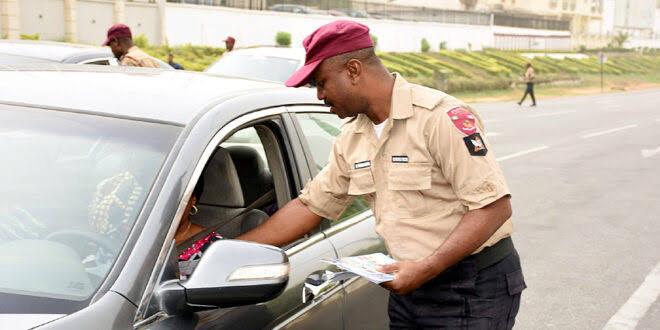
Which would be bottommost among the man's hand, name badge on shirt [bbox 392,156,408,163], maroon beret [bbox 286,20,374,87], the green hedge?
the green hedge

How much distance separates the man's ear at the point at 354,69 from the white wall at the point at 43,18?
106ft

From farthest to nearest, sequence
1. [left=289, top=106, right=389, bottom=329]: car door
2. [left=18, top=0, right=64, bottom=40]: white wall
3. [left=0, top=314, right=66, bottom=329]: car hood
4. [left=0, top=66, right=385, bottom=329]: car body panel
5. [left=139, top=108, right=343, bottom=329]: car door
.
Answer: [left=18, top=0, right=64, bottom=40]: white wall, [left=289, top=106, right=389, bottom=329]: car door, [left=139, top=108, right=343, bottom=329]: car door, [left=0, top=66, right=385, bottom=329]: car body panel, [left=0, top=314, right=66, bottom=329]: car hood

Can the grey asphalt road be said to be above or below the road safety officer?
below

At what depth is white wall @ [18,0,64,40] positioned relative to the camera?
1302 inches

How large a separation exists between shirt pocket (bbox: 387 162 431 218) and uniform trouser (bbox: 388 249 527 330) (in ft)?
0.82

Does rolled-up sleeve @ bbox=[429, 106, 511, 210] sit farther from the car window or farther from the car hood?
the car hood

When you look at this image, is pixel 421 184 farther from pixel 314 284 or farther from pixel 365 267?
pixel 314 284

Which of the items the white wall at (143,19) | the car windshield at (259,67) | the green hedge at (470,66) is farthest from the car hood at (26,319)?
the white wall at (143,19)

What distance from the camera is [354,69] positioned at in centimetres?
281

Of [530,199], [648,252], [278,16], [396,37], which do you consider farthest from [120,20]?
[648,252]

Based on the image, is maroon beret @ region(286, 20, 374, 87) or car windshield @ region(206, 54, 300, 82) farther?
car windshield @ region(206, 54, 300, 82)

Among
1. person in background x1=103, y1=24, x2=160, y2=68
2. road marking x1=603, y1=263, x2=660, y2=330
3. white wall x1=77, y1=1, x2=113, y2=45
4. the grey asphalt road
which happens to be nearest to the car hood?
the grey asphalt road

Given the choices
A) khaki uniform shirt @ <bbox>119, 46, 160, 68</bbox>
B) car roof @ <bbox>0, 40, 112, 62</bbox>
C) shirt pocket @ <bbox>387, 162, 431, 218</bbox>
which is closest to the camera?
shirt pocket @ <bbox>387, 162, 431, 218</bbox>

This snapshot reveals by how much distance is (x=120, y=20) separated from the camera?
3656 cm
